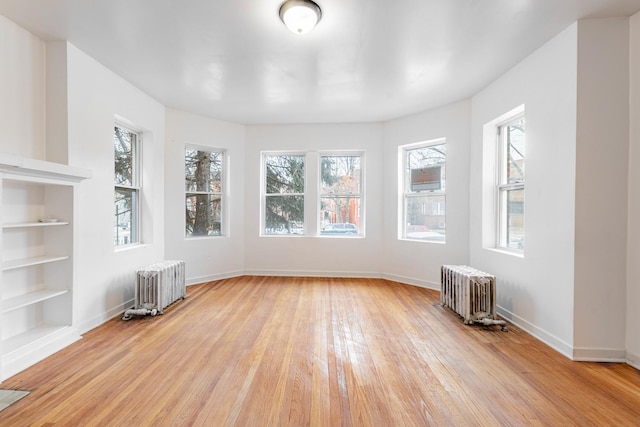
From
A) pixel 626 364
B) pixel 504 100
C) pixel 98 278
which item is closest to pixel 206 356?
pixel 98 278

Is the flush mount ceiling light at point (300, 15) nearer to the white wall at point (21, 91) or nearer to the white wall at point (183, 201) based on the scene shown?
the white wall at point (21, 91)

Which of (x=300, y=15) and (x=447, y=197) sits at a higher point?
(x=300, y=15)

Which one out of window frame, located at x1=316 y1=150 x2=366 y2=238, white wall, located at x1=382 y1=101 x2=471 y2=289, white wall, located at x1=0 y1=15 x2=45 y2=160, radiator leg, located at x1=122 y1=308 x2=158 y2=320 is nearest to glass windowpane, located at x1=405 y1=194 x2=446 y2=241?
white wall, located at x1=382 y1=101 x2=471 y2=289

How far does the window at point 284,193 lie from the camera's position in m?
5.19

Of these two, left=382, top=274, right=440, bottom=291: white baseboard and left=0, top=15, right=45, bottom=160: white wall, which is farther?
left=382, top=274, right=440, bottom=291: white baseboard

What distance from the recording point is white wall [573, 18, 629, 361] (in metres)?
2.26

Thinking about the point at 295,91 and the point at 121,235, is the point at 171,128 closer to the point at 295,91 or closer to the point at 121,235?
the point at 121,235

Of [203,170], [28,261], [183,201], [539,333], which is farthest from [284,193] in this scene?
[539,333]

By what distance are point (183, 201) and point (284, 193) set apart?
5.44 feet

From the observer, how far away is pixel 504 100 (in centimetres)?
318

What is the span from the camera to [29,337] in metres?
2.33

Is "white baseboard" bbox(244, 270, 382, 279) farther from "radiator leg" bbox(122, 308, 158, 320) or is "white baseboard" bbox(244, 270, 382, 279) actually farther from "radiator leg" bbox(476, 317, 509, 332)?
"radiator leg" bbox(476, 317, 509, 332)

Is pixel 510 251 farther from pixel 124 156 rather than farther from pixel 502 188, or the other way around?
pixel 124 156

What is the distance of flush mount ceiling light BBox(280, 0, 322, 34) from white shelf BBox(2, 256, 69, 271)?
270cm
